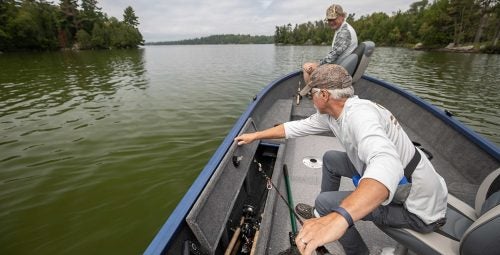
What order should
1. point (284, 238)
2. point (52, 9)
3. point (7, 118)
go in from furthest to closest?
point (52, 9)
point (7, 118)
point (284, 238)

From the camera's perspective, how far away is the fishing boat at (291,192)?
6.06ft

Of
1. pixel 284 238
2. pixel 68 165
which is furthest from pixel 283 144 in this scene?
pixel 68 165

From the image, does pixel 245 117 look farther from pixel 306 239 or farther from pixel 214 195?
pixel 306 239

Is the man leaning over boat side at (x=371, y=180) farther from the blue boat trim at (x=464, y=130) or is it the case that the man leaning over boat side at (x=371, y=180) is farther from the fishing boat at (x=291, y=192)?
the blue boat trim at (x=464, y=130)

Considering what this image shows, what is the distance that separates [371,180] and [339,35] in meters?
4.95

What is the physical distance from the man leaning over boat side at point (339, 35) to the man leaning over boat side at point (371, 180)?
3.89 m

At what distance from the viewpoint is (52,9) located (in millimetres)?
63469

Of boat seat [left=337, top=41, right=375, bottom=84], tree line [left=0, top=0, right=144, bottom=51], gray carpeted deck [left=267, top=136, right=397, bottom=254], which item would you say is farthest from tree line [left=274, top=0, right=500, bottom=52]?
tree line [left=0, top=0, right=144, bottom=51]

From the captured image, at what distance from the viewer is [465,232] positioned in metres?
1.59

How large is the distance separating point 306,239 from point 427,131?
4.79 m

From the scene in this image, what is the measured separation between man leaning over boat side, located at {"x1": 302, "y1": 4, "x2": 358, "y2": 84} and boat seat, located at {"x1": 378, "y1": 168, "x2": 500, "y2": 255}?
4086 millimetres

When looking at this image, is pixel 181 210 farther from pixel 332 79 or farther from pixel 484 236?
pixel 484 236

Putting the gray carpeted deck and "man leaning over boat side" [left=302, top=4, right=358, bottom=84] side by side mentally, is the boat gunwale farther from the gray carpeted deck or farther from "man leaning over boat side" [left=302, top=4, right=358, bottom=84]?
"man leaning over boat side" [left=302, top=4, right=358, bottom=84]

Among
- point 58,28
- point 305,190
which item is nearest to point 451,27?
point 305,190
